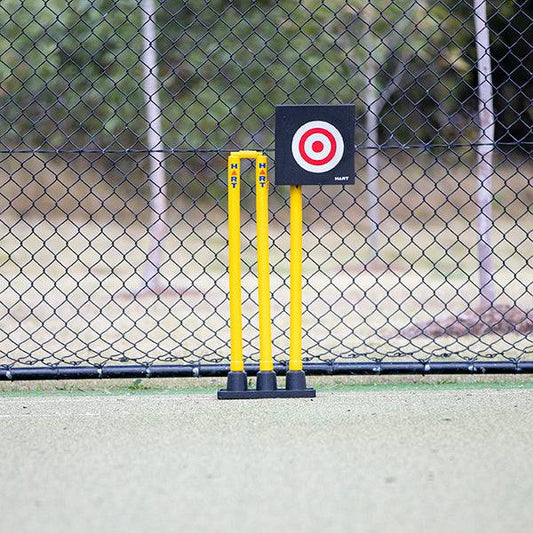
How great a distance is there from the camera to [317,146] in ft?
12.7

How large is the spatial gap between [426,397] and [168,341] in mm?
2793

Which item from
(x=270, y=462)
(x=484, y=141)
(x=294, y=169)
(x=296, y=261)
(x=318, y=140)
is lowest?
(x=270, y=462)

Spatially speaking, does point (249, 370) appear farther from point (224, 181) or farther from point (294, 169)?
point (224, 181)

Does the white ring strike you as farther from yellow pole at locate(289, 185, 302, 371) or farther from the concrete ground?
the concrete ground

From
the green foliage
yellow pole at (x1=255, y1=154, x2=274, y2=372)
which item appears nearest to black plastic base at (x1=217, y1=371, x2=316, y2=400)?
yellow pole at (x1=255, y1=154, x2=274, y2=372)

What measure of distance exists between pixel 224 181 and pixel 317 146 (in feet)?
34.5

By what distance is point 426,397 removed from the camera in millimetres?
4117

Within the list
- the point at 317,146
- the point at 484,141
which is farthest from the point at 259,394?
the point at 484,141

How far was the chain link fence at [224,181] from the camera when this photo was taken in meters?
5.46

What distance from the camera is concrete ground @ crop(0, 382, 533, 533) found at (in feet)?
8.29

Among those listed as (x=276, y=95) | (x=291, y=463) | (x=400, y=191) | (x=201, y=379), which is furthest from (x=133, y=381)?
(x=400, y=191)

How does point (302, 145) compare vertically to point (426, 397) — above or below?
above

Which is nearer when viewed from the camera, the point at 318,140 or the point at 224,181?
the point at 318,140

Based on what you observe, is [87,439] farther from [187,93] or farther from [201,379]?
[187,93]
